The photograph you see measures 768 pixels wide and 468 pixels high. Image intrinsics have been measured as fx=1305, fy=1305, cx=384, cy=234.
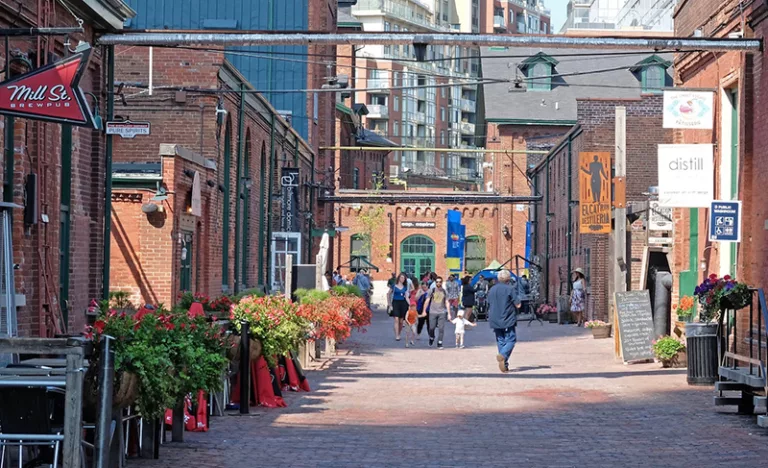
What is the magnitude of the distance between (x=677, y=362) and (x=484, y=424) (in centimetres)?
931

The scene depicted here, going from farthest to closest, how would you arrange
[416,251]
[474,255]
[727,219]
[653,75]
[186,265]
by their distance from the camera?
1. [474,255]
2. [416,251]
3. [653,75]
4. [186,265]
5. [727,219]

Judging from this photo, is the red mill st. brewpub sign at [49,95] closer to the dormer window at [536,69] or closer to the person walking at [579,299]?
the person walking at [579,299]

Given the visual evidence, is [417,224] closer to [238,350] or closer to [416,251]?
[416,251]

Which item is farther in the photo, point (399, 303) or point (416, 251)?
point (416, 251)

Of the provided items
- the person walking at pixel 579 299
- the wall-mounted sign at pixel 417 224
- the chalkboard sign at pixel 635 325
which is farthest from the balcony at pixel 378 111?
the chalkboard sign at pixel 635 325

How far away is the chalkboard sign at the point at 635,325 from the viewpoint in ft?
78.3

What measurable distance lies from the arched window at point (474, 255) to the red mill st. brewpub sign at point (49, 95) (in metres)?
72.8

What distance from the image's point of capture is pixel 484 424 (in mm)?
14703

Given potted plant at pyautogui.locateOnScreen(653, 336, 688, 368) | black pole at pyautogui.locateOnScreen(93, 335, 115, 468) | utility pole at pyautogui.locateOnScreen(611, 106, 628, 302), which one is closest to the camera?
black pole at pyautogui.locateOnScreen(93, 335, 115, 468)

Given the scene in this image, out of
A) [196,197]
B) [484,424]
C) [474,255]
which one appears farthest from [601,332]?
[474,255]

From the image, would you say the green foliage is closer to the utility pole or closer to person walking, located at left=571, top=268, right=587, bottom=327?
the utility pole

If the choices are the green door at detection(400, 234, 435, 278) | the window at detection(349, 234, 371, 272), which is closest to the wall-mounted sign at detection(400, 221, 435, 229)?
the green door at detection(400, 234, 435, 278)

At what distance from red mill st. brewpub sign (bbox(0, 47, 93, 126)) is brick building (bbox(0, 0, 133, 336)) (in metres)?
1.98

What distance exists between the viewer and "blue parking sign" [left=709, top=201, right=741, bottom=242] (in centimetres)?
1941
